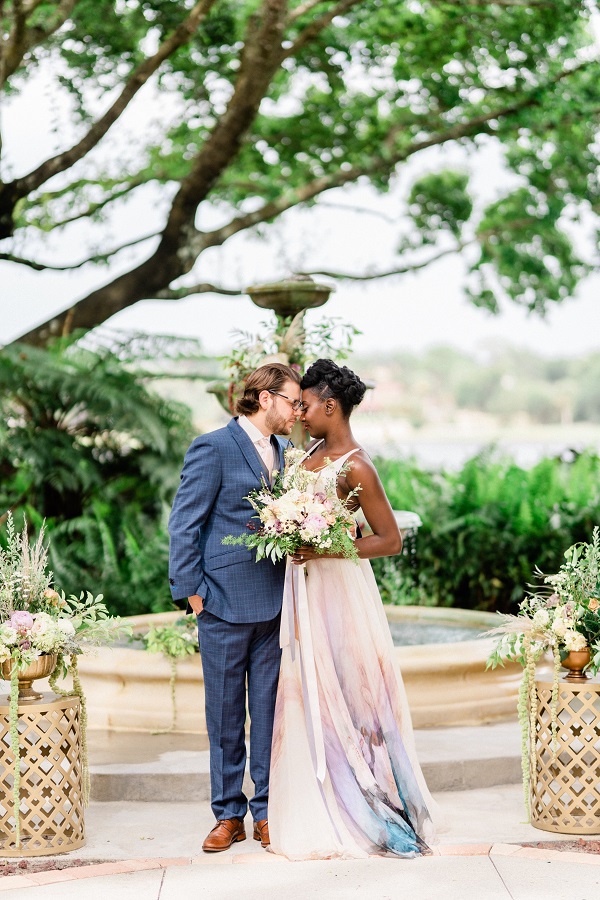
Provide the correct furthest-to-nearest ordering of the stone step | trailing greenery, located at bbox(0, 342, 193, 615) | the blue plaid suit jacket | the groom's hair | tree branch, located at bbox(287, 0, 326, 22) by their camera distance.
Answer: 1. tree branch, located at bbox(287, 0, 326, 22)
2. trailing greenery, located at bbox(0, 342, 193, 615)
3. the stone step
4. the groom's hair
5. the blue plaid suit jacket

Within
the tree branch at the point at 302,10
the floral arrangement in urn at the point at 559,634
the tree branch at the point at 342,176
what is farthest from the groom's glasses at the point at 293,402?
the tree branch at the point at 342,176

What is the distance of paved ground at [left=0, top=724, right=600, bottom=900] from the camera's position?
3.83 m

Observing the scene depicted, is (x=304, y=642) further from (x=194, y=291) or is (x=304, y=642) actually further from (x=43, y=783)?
(x=194, y=291)

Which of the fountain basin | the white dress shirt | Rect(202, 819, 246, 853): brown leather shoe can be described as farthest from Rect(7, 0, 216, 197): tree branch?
Rect(202, 819, 246, 853): brown leather shoe

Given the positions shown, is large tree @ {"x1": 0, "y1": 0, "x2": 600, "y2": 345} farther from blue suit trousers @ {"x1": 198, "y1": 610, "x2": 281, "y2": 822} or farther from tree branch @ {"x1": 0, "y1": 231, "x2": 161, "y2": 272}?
blue suit trousers @ {"x1": 198, "y1": 610, "x2": 281, "y2": 822}

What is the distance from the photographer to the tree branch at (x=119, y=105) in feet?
34.1

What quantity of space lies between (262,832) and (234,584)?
3.48ft

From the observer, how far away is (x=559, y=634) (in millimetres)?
4641

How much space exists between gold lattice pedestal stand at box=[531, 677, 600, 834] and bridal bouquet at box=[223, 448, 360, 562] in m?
1.17

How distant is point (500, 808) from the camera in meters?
5.12

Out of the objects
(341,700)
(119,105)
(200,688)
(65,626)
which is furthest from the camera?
(119,105)

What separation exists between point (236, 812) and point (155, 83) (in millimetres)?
10274

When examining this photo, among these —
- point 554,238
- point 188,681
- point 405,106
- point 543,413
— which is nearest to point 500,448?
point 554,238

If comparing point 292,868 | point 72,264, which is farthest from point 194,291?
point 292,868
